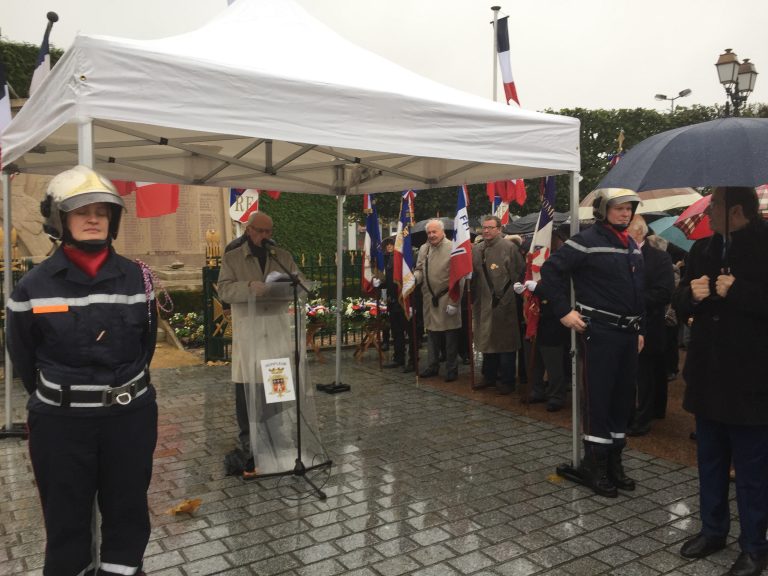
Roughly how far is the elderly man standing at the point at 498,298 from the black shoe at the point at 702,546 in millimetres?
4037

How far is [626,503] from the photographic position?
4.39 meters

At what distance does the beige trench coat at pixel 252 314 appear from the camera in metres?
4.89

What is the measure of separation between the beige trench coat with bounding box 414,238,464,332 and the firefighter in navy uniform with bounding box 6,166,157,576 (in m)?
5.79

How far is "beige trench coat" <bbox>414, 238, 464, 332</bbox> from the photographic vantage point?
828 cm

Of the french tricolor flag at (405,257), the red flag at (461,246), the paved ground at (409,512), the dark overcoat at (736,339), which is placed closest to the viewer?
the dark overcoat at (736,339)

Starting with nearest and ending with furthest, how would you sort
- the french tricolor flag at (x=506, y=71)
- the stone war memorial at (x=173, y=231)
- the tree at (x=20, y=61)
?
the french tricolor flag at (x=506, y=71)
the stone war memorial at (x=173, y=231)
the tree at (x=20, y=61)

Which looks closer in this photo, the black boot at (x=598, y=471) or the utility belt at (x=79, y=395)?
the utility belt at (x=79, y=395)

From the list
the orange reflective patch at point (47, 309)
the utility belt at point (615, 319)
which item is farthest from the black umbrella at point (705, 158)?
the orange reflective patch at point (47, 309)

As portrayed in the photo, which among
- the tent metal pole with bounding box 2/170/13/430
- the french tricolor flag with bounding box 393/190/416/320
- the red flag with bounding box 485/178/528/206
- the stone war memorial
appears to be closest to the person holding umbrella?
the french tricolor flag with bounding box 393/190/416/320

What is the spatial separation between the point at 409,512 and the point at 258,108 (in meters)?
2.77

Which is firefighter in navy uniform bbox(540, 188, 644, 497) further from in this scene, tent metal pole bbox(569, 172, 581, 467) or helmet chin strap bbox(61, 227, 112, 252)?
helmet chin strap bbox(61, 227, 112, 252)

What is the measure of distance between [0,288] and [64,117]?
953 cm

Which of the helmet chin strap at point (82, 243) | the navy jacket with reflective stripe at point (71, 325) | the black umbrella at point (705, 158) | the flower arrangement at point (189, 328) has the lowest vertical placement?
the flower arrangement at point (189, 328)

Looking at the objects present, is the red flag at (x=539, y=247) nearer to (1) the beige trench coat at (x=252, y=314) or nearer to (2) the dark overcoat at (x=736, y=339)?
(2) the dark overcoat at (x=736, y=339)
